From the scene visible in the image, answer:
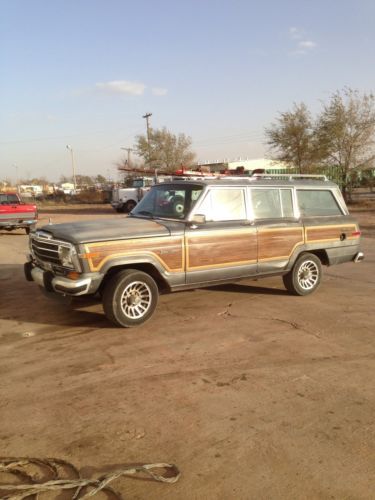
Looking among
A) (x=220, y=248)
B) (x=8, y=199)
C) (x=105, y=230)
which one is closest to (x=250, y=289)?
(x=220, y=248)

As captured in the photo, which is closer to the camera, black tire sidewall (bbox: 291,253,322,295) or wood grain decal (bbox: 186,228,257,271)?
wood grain decal (bbox: 186,228,257,271)

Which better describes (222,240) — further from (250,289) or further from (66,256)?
(66,256)

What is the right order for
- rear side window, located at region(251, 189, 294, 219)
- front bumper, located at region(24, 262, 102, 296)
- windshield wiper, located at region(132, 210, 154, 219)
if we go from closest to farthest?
front bumper, located at region(24, 262, 102, 296), windshield wiper, located at region(132, 210, 154, 219), rear side window, located at region(251, 189, 294, 219)

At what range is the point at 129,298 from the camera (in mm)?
5531

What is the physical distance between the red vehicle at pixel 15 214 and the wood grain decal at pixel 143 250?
1277 centimetres

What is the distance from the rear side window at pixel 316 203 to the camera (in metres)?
7.30

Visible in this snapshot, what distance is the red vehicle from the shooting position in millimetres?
16688

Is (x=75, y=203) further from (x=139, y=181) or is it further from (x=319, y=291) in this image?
(x=319, y=291)

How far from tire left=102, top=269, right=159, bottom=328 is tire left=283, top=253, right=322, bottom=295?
2.51 m

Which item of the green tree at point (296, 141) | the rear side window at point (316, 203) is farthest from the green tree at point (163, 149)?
the rear side window at point (316, 203)

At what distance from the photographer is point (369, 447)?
3.05 metres

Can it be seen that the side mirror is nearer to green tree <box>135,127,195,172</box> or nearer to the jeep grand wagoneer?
the jeep grand wagoneer

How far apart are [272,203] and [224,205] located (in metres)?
0.98

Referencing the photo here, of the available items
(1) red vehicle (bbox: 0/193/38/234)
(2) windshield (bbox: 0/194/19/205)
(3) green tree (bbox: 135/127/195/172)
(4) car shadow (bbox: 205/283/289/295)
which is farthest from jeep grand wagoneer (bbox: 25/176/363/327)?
(3) green tree (bbox: 135/127/195/172)
